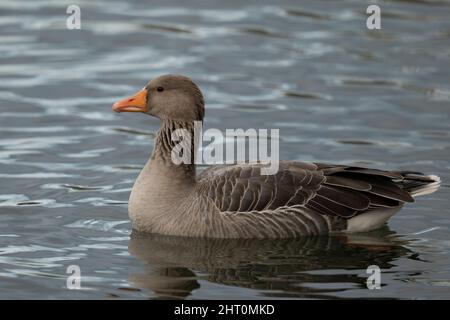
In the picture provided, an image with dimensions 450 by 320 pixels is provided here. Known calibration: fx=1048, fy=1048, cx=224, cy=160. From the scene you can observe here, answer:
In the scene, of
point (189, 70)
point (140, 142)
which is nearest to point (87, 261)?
point (140, 142)

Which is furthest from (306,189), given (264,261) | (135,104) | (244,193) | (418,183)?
(135,104)

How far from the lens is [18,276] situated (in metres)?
11.3

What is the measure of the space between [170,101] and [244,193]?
1457 millimetres

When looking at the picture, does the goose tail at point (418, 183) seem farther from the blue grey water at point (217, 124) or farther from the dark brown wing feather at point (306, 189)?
the blue grey water at point (217, 124)

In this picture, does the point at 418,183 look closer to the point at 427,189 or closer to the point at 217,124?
the point at 427,189

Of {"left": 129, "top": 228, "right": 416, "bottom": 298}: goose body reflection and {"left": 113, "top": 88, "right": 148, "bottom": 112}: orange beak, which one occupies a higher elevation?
{"left": 113, "top": 88, "right": 148, "bottom": 112}: orange beak

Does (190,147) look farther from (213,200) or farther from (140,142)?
(140,142)

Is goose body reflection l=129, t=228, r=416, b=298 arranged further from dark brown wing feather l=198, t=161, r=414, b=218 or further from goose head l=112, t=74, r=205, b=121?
goose head l=112, t=74, r=205, b=121

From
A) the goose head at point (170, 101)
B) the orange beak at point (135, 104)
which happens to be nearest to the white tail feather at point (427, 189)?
the goose head at point (170, 101)

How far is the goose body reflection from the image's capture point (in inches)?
439

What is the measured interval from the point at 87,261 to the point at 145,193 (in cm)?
124

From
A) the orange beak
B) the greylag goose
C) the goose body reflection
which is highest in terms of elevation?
the orange beak

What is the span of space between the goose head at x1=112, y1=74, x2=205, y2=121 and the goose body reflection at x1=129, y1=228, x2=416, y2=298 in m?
1.51

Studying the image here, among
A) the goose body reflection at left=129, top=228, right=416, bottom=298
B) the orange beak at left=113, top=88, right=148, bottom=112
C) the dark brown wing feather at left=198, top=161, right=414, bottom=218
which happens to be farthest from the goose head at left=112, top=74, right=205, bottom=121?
the goose body reflection at left=129, top=228, right=416, bottom=298
